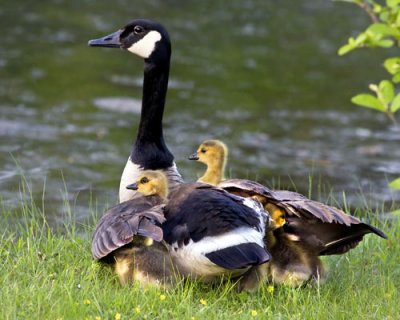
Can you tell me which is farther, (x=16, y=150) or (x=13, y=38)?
(x=13, y=38)

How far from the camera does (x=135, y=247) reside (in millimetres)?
5492

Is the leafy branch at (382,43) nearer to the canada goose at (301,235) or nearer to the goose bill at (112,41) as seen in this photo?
the canada goose at (301,235)

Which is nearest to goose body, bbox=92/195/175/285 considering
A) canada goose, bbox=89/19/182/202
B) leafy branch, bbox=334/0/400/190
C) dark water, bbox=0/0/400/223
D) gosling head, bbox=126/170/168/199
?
gosling head, bbox=126/170/168/199

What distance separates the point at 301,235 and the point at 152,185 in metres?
1.02

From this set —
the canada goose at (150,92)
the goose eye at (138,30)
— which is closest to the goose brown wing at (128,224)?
the canada goose at (150,92)

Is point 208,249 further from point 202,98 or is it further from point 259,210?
point 202,98

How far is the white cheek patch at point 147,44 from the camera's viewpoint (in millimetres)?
6867

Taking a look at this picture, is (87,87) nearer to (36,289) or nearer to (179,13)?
(179,13)

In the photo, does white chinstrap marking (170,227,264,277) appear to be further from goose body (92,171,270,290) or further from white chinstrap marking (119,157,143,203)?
white chinstrap marking (119,157,143,203)

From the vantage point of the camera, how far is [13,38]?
16719 millimetres

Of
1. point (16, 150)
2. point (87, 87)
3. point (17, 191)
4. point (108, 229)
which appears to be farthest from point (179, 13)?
point (108, 229)

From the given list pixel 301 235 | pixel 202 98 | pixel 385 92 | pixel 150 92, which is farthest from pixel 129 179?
pixel 202 98

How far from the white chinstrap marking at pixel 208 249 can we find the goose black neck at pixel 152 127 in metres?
1.49

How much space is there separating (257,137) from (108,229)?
7863 mm
